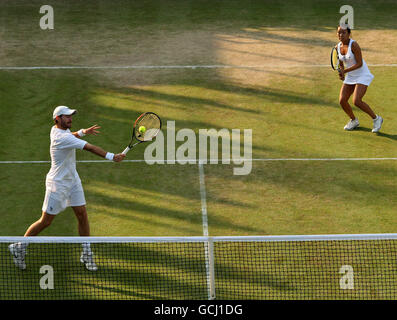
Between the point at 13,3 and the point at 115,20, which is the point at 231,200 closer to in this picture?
the point at 115,20

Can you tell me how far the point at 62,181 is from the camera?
982cm

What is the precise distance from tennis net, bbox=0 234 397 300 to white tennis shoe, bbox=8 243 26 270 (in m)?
0.01

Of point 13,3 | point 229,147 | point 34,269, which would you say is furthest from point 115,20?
point 34,269

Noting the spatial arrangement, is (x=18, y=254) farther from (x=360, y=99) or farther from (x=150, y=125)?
(x=360, y=99)

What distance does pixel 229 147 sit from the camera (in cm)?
1360

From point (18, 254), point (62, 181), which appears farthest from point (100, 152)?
point (18, 254)

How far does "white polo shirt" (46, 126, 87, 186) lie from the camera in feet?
31.8

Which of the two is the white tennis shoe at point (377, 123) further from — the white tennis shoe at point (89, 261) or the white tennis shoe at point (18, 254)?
the white tennis shoe at point (18, 254)

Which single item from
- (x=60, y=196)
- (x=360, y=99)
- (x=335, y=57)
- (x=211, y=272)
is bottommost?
(x=211, y=272)

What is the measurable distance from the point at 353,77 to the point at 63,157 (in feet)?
20.1
